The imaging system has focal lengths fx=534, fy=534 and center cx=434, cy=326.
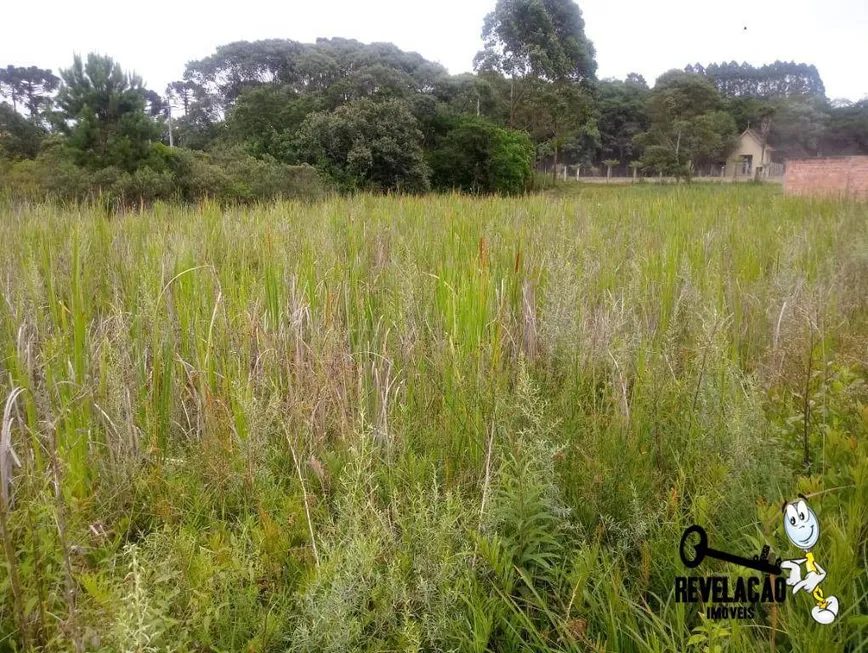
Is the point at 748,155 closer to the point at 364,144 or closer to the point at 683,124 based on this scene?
the point at 683,124

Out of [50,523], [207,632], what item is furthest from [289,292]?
[207,632]

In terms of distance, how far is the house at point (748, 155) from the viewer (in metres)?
37.3

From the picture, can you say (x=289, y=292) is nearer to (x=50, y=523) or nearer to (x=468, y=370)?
(x=468, y=370)

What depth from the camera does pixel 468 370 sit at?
1.88m

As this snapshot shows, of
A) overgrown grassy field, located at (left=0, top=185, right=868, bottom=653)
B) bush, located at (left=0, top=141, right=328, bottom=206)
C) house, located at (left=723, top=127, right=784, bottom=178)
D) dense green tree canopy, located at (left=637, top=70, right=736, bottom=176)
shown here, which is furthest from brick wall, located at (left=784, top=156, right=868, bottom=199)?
house, located at (left=723, top=127, right=784, bottom=178)

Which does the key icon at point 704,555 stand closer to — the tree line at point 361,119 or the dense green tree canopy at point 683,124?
the tree line at point 361,119

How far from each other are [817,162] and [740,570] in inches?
773

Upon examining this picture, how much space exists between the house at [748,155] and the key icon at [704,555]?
41.7 m

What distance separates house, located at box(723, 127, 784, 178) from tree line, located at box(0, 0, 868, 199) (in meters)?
1.08

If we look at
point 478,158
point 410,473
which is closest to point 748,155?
point 478,158

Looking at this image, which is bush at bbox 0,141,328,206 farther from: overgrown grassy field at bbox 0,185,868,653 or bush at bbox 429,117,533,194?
bush at bbox 429,117,533,194

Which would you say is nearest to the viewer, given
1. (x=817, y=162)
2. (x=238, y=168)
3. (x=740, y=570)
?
(x=740, y=570)

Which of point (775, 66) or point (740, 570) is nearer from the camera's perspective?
point (740, 570)

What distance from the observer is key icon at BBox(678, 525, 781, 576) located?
0.99 m
